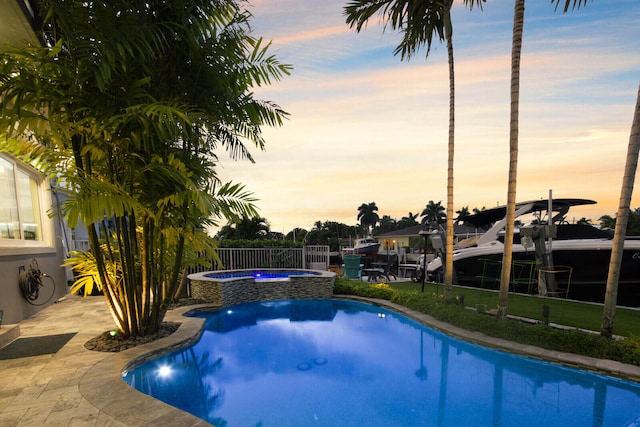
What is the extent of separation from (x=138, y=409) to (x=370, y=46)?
1002 cm

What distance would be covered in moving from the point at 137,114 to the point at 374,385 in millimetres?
4872

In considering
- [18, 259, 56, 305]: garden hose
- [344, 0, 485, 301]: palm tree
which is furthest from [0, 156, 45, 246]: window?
[344, 0, 485, 301]: palm tree

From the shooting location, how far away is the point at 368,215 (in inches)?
2677

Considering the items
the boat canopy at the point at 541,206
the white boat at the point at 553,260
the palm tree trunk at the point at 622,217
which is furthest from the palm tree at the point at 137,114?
the boat canopy at the point at 541,206

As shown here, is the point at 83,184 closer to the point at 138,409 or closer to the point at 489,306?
the point at 138,409

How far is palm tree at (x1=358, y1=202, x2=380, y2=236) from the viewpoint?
6800 cm

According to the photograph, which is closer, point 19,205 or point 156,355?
point 156,355

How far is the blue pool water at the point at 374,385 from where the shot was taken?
366 cm

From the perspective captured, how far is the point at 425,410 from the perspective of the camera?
3.87 metres

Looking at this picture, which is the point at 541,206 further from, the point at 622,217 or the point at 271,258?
the point at 271,258

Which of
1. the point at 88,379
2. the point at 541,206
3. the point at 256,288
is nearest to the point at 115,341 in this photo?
the point at 88,379

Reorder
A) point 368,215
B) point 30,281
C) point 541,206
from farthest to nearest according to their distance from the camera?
point 368,215, point 541,206, point 30,281

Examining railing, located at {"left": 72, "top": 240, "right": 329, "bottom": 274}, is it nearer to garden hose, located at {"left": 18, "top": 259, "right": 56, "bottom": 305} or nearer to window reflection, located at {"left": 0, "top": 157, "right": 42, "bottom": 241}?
window reflection, located at {"left": 0, "top": 157, "right": 42, "bottom": 241}

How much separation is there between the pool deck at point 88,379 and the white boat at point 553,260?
2227 millimetres
